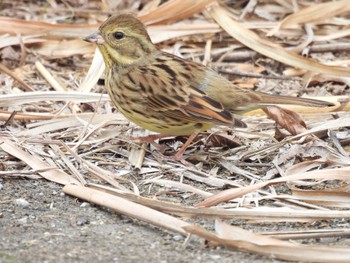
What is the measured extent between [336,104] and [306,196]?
4.10 feet

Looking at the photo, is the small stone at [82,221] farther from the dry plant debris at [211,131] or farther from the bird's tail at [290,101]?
the bird's tail at [290,101]

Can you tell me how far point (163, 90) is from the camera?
5.09 m

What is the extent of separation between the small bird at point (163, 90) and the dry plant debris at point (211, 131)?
193 mm

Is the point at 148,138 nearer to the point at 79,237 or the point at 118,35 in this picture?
the point at 118,35

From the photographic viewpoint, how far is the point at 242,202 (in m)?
4.45

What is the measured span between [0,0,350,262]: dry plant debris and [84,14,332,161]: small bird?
0.19 meters

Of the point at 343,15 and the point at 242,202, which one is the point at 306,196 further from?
the point at 343,15

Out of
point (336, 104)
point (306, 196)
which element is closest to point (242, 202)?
point (306, 196)

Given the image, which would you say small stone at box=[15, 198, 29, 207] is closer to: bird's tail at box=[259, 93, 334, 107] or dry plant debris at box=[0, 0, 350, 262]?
dry plant debris at box=[0, 0, 350, 262]

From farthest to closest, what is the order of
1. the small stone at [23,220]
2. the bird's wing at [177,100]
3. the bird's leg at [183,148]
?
the bird's leg at [183,148], the bird's wing at [177,100], the small stone at [23,220]

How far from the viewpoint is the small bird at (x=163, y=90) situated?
16.5 feet

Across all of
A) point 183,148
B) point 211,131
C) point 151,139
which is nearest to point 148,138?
point 151,139

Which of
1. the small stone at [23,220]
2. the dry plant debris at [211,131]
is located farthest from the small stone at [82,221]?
the small stone at [23,220]

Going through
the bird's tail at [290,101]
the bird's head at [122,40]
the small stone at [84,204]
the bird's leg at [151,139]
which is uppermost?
the bird's head at [122,40]
